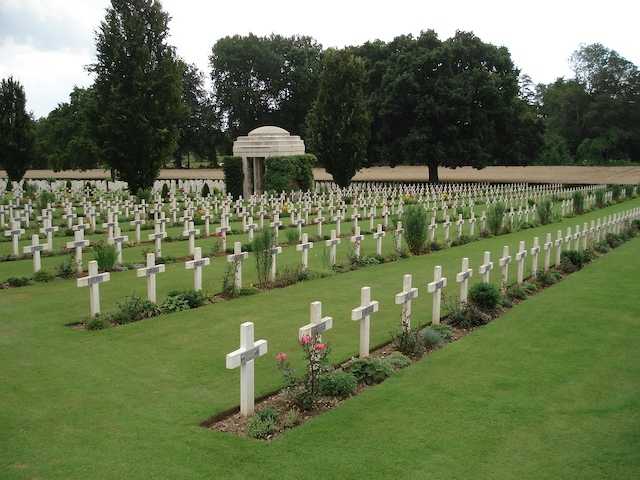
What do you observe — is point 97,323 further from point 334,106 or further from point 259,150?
point 334,106

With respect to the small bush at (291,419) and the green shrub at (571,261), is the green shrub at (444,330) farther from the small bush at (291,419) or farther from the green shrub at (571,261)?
the green shrub at (571,261)

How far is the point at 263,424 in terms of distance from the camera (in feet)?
16.3

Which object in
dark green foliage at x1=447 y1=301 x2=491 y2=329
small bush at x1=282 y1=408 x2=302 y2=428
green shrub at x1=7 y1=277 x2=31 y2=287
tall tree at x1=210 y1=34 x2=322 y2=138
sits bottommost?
small bush at x1=282 y1=408 x2=302 y2=428

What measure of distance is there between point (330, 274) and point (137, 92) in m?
13.0

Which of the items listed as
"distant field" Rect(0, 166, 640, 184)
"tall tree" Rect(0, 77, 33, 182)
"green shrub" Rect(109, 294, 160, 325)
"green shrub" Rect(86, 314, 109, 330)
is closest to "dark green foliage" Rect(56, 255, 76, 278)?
"green shrub" Rect(109, 294, 160, 325)

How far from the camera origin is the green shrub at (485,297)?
866 cm

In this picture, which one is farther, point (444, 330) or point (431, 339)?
point (444, 330)

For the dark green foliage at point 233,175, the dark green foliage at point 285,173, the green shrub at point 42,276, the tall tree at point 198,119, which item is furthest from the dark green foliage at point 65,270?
the tall tree at point 198,119

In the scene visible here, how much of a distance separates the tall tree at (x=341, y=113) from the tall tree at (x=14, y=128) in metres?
16.3

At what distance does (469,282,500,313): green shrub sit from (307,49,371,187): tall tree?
23339mm

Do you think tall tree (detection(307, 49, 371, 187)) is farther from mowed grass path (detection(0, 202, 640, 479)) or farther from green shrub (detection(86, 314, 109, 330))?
green shrub (detection(86, 314, 109, 330))

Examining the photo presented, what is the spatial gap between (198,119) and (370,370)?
51399mm

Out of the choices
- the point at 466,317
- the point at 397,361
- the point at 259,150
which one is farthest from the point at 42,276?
the point at 259,150

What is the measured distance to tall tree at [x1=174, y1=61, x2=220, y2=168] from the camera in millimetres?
54781
